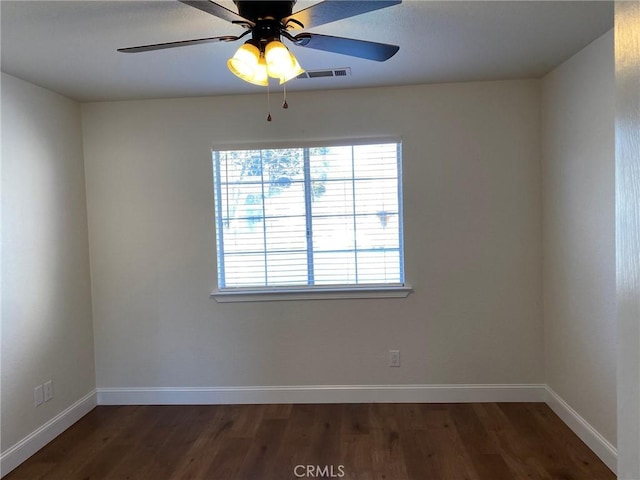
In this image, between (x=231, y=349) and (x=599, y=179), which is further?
(x=231, y=349)

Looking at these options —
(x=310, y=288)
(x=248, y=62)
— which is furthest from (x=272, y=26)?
(x=310, y=288)

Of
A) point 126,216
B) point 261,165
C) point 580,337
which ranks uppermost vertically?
point 261,165

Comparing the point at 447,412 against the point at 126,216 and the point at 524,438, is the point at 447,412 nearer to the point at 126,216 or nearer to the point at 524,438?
the point at 524,438

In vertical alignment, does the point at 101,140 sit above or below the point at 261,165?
above

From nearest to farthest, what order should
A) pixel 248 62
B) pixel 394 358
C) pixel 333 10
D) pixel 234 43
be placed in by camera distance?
pixel 333 10
pixel 248 62
pixel 234 43
pixel 394 358

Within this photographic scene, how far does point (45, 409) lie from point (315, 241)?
84.6 inches

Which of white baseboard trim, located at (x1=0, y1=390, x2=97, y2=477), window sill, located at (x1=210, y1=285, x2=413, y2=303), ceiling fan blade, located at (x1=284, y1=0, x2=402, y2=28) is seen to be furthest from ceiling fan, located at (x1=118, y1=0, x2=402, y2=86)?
white baseboard trim, located at (x1=0, y1=390, x2=97, y2=477)

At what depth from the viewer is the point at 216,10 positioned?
1.34 meters

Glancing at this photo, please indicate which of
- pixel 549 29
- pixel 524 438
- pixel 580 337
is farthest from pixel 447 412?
pixel 549 29

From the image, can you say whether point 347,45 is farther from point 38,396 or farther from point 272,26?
point 38,396

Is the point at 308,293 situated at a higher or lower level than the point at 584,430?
higher

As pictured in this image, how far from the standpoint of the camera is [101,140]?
299 centimetres

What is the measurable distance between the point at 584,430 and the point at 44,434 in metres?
3.44

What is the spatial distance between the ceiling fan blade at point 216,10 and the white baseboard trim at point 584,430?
110 inches
